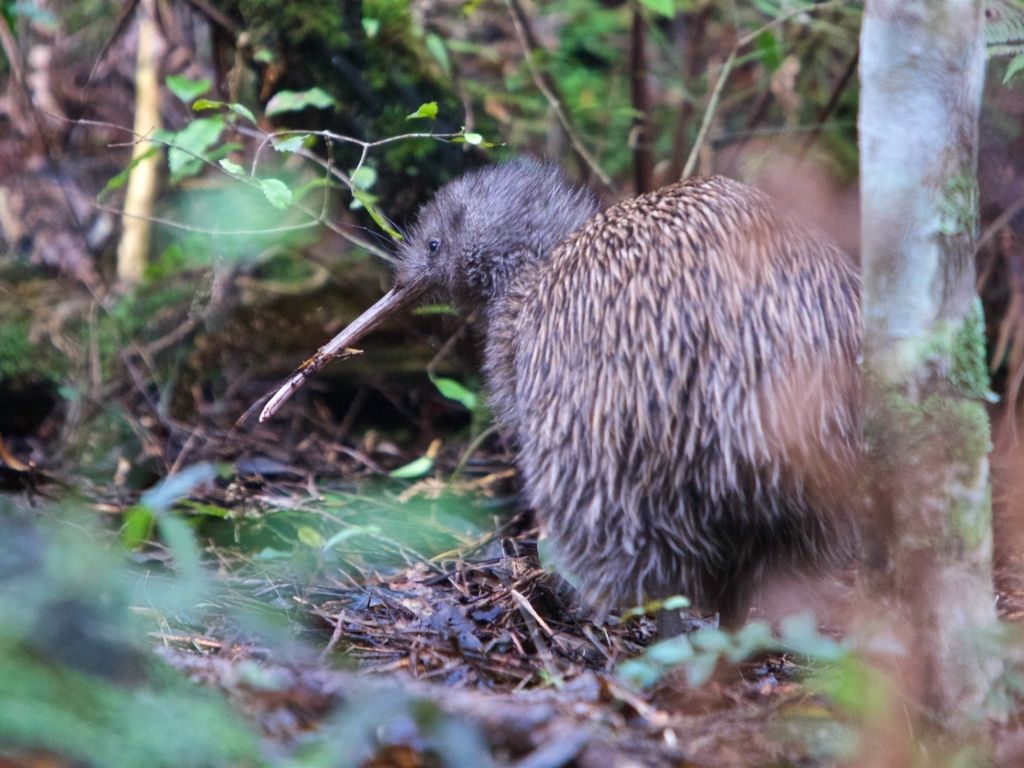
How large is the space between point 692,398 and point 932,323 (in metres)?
0.61

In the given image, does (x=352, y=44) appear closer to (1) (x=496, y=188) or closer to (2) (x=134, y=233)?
(1) (x=496, y=188)

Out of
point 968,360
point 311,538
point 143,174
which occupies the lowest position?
point 311,538

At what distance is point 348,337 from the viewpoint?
3748 mm

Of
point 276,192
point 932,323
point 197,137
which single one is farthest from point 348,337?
point 932,323

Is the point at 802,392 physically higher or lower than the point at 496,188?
lower

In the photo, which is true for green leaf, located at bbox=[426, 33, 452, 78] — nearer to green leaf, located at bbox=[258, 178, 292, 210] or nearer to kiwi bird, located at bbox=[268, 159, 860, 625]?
green leaf, located at bbox=[258, 178, 292, 210]

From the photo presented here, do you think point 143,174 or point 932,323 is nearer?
point 932,323

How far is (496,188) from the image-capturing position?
368 cm

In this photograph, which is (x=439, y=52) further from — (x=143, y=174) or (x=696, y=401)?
(x=696, y=401)

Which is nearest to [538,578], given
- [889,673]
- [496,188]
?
[496,188]

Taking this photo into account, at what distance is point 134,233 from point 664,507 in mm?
3840

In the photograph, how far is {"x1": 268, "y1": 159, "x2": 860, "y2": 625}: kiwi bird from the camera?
8.42 feet

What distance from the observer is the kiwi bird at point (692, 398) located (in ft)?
8.42

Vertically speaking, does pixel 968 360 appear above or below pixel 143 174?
below
